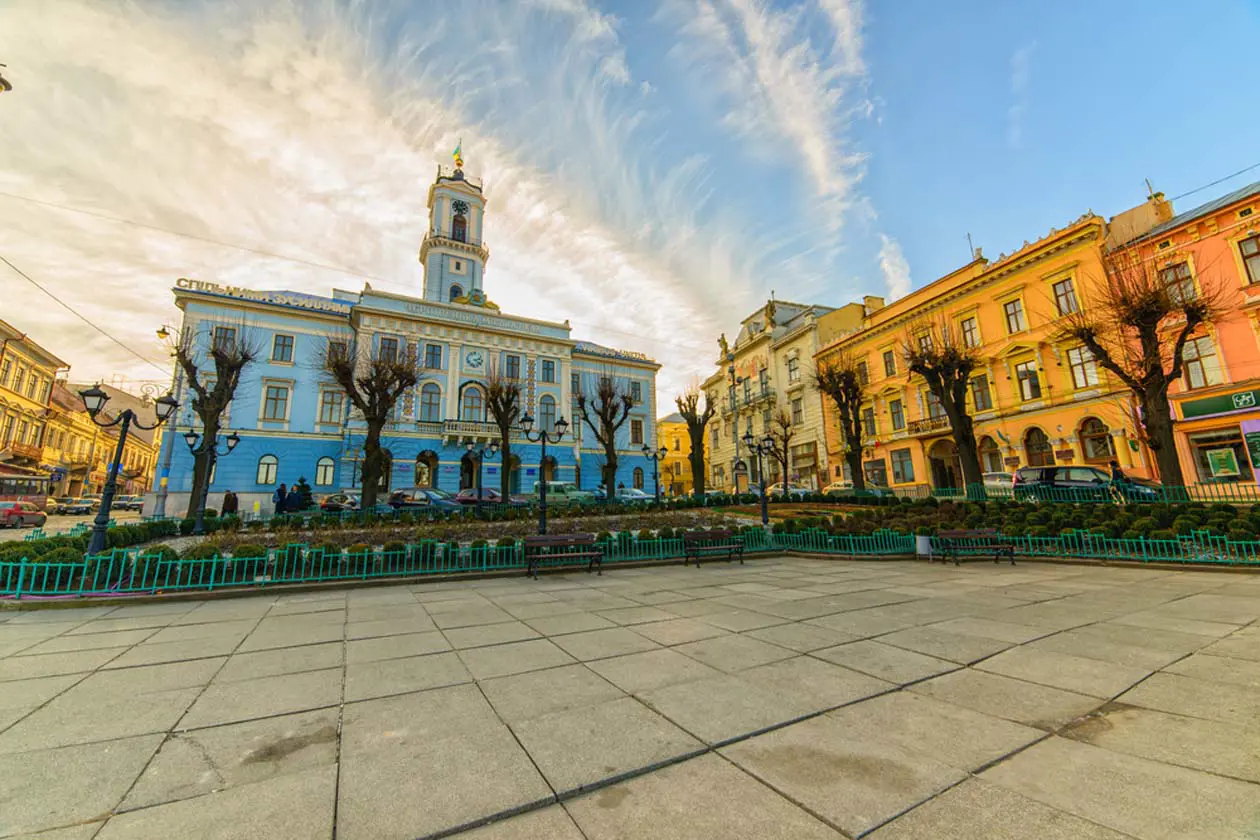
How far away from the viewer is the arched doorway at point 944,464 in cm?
3100

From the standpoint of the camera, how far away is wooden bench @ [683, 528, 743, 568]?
12.3 meters

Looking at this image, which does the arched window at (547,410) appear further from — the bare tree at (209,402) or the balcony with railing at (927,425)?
the balcony with railing at (927,425)

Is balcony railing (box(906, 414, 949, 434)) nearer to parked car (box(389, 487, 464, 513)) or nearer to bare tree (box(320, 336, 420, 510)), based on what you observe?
parked car (box(389, 487, 464, 513))

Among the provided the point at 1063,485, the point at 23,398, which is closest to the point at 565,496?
the point at 1063,485

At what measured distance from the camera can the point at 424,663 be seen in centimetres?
471

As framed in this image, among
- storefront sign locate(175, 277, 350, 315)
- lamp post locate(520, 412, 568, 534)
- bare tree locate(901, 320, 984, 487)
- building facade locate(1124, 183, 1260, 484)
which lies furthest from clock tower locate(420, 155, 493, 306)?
building facade locate(1124, 183, 1260, 484)

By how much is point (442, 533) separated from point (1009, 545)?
593 inches

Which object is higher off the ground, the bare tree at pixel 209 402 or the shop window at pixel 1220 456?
the bare tree at pixel 209 402

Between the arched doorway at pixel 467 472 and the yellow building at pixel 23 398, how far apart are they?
105 feet

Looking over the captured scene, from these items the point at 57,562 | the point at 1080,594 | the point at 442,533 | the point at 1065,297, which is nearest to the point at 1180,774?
the point at 1080,594

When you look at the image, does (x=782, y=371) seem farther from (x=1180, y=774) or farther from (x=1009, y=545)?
(x=1180, y=774)

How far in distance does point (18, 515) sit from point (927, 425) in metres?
45.4

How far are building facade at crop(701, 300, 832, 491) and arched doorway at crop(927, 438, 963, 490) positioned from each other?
7.65 meters

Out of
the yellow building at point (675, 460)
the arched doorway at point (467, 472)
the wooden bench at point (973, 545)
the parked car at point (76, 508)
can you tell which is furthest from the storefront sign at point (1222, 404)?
the parked car at point (76, 508)
